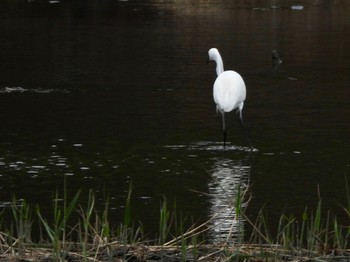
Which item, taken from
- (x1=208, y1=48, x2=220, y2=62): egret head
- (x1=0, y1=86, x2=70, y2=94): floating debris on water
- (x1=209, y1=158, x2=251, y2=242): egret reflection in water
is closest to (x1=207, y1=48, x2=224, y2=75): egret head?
(x1=208, y1=48, x2=220, y2=62): egret head

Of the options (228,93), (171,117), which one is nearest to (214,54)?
(171,117)

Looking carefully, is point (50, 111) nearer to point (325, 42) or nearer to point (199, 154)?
point (199, 154)

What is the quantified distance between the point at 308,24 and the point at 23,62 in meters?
13.9

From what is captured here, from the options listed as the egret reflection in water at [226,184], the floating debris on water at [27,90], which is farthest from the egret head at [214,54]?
the egret reflection in water at [226,184]

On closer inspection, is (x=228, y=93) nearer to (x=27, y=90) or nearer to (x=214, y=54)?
(x=214, y=54)

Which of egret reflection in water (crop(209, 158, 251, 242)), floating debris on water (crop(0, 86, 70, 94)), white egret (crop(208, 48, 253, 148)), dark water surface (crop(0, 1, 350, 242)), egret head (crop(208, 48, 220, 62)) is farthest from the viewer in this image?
floating debris on water (crop(0, 86, 70, 94))

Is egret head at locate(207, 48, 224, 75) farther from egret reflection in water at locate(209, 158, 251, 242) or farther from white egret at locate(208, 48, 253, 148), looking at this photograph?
egret reflection in water at locate(209, 158, 251, 242)

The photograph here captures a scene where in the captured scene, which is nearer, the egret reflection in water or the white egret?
the egret reflection in water

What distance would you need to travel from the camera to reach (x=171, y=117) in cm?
1669

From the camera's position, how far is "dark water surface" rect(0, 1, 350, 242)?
11.6 metres

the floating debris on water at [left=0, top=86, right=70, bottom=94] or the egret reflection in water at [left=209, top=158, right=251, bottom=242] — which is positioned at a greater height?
the egret reflection in water at [left=209, top=158, right=251, bottom=242]

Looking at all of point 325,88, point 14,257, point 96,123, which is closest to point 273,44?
point 325,88

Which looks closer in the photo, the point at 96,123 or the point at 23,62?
the point at 96,123

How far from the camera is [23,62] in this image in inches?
993
